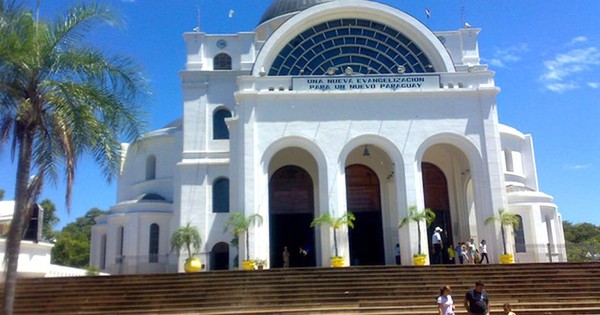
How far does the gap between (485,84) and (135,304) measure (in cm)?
1770

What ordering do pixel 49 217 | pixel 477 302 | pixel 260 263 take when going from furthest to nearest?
pixel 49 217 < pixel 260 263 < pixel 477 302

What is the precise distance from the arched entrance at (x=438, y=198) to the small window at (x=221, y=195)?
34.1 ft

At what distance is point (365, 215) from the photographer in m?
28.1

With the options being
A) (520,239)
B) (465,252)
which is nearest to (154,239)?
(465,252)

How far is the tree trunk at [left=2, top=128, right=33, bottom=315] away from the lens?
415 inches

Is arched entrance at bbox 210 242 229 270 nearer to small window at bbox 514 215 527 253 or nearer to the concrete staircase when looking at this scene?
the concrete staircase

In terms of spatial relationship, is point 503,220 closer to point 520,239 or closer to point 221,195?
point 520,239

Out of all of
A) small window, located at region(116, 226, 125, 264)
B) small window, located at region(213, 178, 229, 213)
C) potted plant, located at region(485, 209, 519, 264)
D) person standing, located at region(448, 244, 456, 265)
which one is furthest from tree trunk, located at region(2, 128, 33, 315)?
small window, located at region(116, 226, 125, 264)

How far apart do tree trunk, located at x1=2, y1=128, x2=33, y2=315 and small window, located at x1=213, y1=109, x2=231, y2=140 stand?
19098mm

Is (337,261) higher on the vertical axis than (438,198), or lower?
lower

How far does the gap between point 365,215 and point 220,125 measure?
9512 millimetres

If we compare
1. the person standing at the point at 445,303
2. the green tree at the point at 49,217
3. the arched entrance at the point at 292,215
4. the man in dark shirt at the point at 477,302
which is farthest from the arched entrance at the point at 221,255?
the green tree at the point at 49,217

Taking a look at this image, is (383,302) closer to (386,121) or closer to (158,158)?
(386,121)

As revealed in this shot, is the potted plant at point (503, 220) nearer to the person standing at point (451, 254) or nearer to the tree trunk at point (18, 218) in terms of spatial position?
the person standing at point (451, 254)
